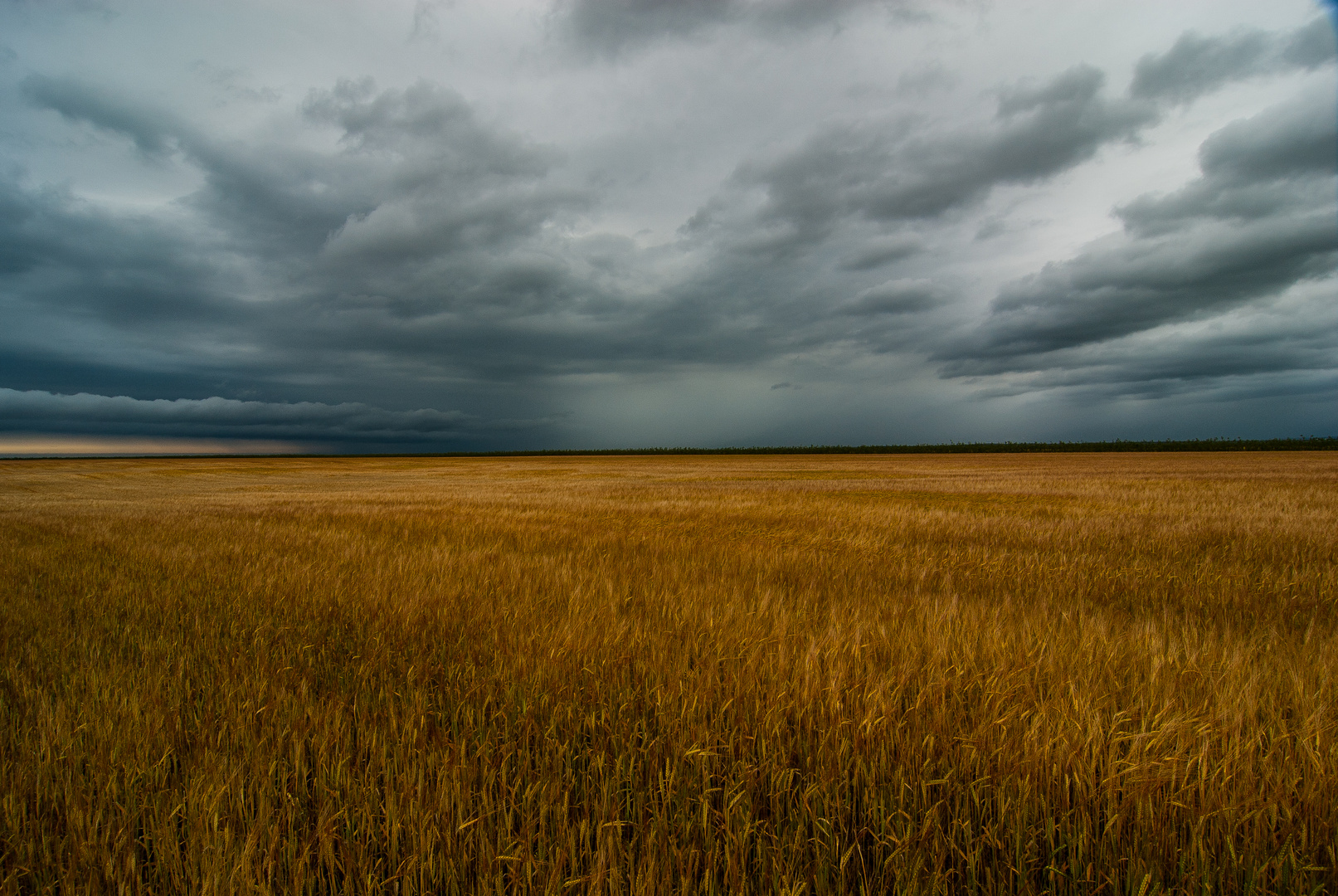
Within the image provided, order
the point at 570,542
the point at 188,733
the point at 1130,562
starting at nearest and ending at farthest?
the point at 188,733, the point at 1130,562, the point at 570,542

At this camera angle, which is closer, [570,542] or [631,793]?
[631,793]

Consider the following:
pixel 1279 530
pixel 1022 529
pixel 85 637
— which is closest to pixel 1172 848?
pixel 85 637

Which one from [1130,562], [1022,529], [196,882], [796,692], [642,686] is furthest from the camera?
[1022,529]

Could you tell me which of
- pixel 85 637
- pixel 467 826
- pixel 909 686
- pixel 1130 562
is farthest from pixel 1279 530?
pixel 85 637

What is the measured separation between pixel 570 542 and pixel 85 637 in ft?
21.0

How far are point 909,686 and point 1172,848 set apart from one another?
4.59ft

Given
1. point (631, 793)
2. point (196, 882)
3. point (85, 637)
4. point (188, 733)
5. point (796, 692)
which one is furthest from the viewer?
point (85, 637)

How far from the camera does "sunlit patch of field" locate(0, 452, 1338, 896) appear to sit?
2010mm

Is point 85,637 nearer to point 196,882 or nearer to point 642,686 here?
point 196,882

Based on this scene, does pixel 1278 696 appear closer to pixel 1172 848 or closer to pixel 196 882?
pixel 1172 848

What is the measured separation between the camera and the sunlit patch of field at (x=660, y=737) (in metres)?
2.01

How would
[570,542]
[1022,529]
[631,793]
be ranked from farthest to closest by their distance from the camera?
[1022,529] → [570,542] → [631,793]

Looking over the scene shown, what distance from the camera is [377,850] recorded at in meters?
2.12

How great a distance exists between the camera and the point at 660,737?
9.10ft
